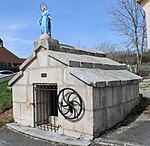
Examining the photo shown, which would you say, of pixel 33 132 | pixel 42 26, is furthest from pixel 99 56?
pixel 33 132

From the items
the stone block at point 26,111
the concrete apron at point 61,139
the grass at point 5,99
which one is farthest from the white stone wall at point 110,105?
the grass at point 5,99

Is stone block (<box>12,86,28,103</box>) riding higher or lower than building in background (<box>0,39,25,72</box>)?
lower

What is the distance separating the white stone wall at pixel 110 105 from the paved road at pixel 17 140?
156 centimetres

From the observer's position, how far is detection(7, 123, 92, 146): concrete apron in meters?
6.26

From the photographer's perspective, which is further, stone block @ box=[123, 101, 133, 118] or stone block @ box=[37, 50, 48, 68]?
stone block @ box=[123, 101, 133, 118]

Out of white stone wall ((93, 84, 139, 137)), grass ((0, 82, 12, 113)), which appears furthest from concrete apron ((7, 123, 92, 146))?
grass ((0, 82, 12, 113))

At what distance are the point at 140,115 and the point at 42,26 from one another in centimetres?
531

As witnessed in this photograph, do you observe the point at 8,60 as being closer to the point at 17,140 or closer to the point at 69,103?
the point at 17,140

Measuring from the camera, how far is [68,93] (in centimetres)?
713

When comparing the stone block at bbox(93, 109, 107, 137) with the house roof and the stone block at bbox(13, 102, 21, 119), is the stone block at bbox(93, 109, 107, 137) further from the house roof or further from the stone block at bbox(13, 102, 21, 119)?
the house roof

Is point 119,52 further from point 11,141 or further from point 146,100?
point 11,141

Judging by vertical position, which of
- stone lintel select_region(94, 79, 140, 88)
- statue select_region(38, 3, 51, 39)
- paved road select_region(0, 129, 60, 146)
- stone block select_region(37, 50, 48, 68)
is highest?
statue select_region(38, 3, 51, 39)

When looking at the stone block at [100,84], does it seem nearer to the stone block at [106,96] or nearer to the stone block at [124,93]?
the stone block at [106,96]

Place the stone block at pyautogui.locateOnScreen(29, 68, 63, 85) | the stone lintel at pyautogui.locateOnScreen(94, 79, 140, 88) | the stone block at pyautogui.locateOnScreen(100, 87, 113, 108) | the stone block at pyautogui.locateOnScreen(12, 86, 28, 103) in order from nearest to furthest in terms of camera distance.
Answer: the stone lintel at pyautogui.locateOnScreen(94, 79, 140, 88) < the stone block at pyautogui.locateOnScreen(100, 87, 113, 108) < the stone block at pyautogui.locateOnScreen(29, 68, 63, 85) < the stone block at pyautogui.locateOnScreen(12, 86, 28, 103)
